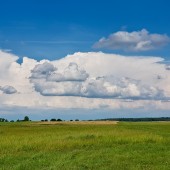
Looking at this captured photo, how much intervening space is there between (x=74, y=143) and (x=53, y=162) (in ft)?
46.9

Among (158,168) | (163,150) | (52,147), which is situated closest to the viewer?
(158,168)

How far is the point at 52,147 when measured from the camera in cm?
3631

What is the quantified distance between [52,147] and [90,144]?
14.9 feet

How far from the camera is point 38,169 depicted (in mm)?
22953

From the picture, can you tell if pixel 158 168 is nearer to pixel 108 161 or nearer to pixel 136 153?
pixel 108 161

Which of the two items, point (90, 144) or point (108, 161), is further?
point (90, 144)

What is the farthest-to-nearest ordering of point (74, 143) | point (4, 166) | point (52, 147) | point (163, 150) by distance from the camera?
point (74, 143) < point (52, 147) < point (163, 150) < point (4, 166)

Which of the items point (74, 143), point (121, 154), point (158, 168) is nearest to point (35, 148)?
point (74, 143)

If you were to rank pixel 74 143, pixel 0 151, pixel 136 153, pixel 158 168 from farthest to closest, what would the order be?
pixel 74 143 < pixel 0 151 < pixel 136 153 < pixel 158 168

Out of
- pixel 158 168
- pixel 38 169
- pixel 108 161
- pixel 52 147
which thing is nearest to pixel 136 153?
pixel 108 161

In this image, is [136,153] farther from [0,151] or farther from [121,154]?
[0,151]

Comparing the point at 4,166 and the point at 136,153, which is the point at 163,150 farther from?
the point at 4,166

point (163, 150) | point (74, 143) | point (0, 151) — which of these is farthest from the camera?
point (74, 143)

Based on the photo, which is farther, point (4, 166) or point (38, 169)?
point (4, 166)
